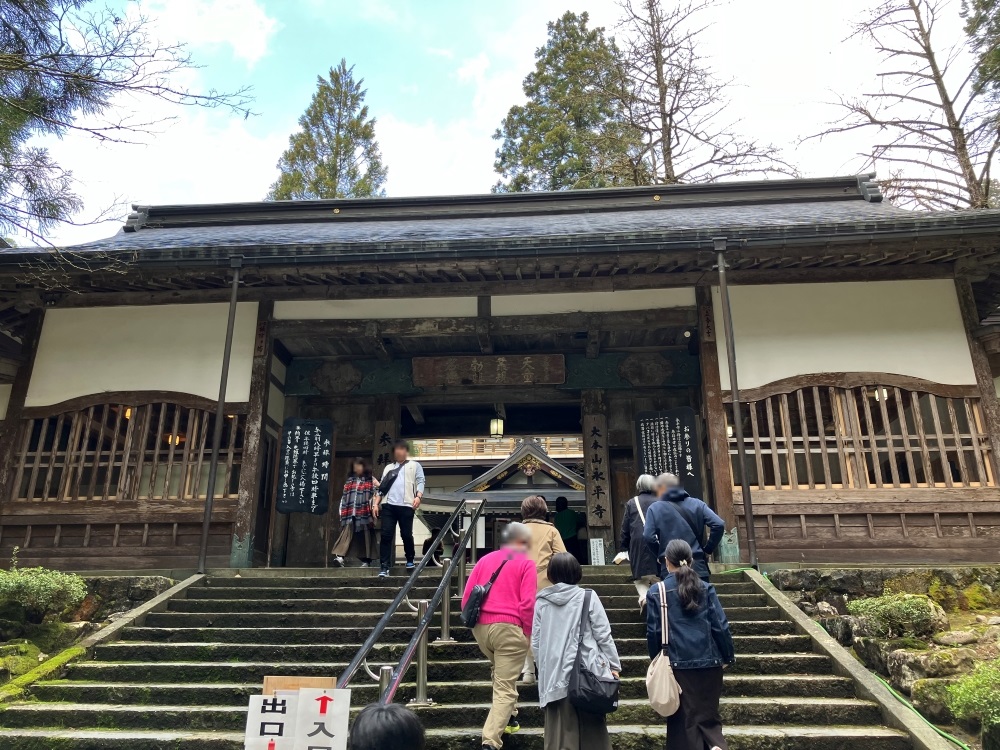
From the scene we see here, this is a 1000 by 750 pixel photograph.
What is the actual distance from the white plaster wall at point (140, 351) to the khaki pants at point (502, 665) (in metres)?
6.88

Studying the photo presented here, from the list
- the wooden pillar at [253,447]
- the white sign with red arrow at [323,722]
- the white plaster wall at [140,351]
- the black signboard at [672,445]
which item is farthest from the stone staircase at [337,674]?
the white plaster wall at [140,351]

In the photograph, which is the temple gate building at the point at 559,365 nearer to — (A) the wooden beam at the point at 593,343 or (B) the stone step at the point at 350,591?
(A) the wooden beam at the point at 593,343

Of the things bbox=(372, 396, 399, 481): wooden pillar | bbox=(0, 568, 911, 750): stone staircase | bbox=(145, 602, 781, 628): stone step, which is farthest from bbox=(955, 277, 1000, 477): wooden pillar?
A: bbox=(372, 396, 399, 481): wooden pillar

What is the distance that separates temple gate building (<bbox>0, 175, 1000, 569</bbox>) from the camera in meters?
9.33

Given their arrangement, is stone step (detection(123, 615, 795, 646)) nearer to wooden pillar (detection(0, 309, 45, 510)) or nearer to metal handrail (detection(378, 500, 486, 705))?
metal handrail (detection(378, 500, 486, 705))

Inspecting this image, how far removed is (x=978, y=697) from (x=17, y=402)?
12.2m

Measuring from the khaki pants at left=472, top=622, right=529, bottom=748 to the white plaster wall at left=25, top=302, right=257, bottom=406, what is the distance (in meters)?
6.88

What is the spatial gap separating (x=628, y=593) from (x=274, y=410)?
6832 mm

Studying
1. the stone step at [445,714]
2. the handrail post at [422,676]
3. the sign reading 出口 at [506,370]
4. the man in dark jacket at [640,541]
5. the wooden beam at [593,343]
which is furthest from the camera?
the sign reading 出口 at [506,370]

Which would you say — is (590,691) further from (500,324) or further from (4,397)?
(4,397)

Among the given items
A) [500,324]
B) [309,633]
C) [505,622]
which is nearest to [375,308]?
[500,324]

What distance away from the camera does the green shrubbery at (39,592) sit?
720 cm

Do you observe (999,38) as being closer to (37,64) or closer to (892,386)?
(892,386)

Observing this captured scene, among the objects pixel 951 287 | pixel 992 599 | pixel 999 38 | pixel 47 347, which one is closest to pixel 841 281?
pixel 951 287
